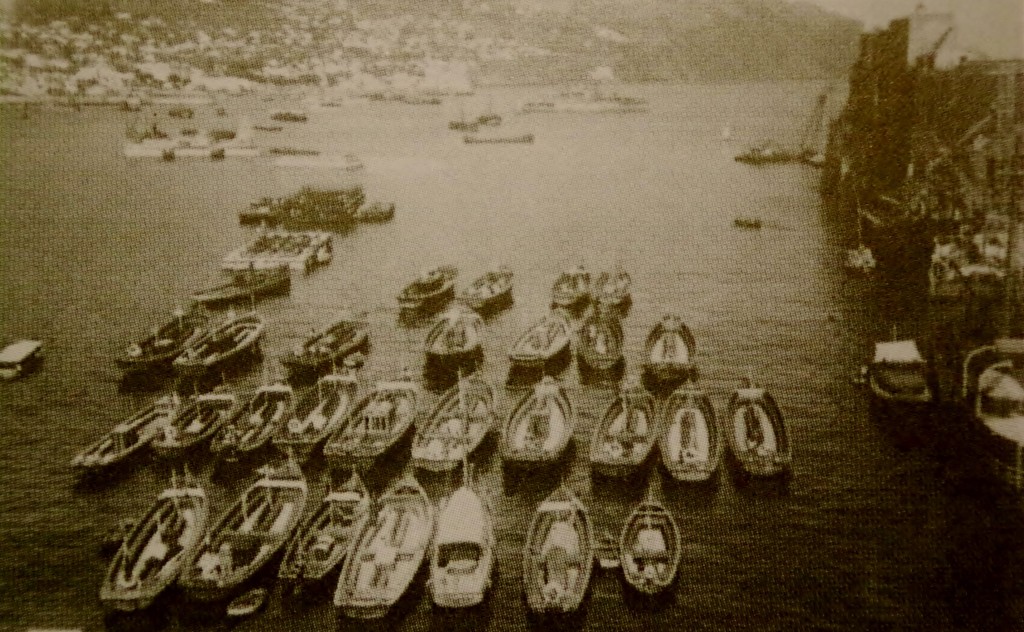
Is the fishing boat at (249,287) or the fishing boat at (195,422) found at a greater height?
the fishing boat at (249,287)

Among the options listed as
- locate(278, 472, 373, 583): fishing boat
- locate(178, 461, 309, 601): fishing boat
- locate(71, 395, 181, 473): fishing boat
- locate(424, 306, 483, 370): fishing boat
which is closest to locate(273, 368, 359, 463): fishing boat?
locate(178, 461, 309, 601): fishing boat

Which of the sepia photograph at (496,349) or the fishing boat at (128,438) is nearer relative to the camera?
the sepia photograph at (496,349)

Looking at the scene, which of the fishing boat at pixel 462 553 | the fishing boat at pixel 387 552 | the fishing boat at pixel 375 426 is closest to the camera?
the fishing boat at pixel 387 552

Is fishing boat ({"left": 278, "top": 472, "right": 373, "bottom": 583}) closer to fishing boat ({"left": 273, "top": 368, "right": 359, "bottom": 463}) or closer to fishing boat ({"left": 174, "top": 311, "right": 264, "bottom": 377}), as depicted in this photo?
fishing boat ({"left": 273, "top": 368, "right": 359, "bottom": 463})

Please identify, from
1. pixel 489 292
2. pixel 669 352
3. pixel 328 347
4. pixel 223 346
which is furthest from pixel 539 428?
pixel 223 346

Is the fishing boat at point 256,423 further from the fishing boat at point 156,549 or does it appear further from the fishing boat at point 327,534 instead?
the fishing boat at point 327,534

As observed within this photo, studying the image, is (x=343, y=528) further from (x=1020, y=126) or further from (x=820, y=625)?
(x=1020, y=126)

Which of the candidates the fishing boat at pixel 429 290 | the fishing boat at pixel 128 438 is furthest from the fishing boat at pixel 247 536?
the fishing boat at pixel 429 290

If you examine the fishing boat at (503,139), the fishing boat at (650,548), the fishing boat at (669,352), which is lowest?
the fishing boat at (650,548)
